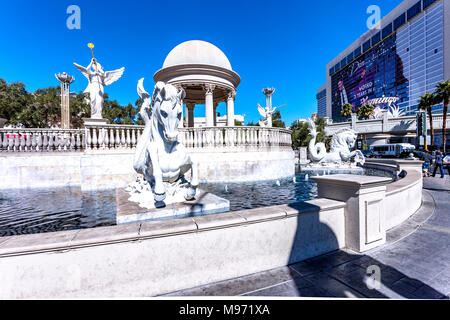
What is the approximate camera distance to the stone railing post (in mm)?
2975

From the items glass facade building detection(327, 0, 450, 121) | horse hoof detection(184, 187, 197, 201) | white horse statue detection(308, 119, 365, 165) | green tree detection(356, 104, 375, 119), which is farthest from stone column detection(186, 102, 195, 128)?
glass facade building detection(327, 0, 450, 121)

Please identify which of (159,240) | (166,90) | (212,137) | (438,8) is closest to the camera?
(159,240)

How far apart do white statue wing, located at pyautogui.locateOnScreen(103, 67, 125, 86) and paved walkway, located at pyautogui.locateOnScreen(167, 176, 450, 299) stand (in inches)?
444

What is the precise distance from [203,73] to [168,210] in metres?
11.1

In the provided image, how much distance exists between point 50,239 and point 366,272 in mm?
3514

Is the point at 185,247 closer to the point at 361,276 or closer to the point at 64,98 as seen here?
the point at 361,276

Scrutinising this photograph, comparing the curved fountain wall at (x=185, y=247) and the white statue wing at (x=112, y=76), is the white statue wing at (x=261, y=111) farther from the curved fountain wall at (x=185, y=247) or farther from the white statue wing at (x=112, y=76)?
the curved fountain wall at (x=185, y=247)

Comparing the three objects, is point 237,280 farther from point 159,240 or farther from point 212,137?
point 212,137

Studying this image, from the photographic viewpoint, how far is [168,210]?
3600 mm

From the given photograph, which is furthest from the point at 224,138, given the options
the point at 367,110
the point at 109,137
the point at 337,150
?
the point at 367,110

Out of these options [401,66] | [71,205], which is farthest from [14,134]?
[401,66]

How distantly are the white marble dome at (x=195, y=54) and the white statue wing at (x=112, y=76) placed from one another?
433cm

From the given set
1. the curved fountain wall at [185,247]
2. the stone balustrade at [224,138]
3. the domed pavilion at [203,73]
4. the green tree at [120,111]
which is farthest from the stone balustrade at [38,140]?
the green tree at [120,111]

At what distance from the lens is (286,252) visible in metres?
2.73
